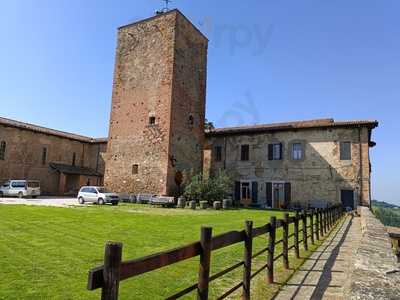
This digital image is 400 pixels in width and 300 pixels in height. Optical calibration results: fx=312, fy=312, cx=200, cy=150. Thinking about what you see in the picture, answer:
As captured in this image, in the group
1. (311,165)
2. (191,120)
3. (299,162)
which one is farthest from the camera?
(191,120)

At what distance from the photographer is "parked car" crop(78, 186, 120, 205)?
21141 mm

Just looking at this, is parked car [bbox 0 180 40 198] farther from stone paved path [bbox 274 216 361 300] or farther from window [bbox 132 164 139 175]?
stone paved path [bbox 274 216 361 300]

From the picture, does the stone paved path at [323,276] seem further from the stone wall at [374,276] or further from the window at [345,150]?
the window at [345,150]

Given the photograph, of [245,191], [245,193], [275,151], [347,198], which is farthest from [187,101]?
[347,198]

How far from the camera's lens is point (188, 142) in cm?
2545

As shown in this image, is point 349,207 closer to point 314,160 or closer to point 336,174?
point 336,174

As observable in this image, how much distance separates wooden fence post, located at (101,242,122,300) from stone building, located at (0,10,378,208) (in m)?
20.8

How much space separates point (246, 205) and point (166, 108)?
9880 millimetres

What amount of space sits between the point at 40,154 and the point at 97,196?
12892mm

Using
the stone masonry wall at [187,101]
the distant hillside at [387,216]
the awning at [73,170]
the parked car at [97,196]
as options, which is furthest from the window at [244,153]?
the awning at [73,170]

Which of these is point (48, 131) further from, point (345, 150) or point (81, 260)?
point (81, 260)

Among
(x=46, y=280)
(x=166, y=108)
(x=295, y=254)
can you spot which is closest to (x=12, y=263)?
(x=46, y=280)

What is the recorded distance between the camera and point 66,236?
7961 mm

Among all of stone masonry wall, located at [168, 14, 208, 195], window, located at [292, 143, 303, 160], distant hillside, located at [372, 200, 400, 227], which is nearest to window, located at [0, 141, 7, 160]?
stone masonry wall, located at [168, 14, 208, 195]
